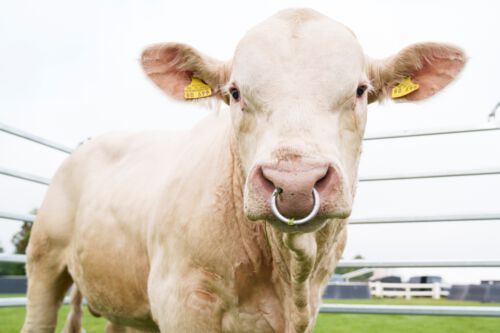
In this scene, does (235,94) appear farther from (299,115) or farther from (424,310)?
(424,310)

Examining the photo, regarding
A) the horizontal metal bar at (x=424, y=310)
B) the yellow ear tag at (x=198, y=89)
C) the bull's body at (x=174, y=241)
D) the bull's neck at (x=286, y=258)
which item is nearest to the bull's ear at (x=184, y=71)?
the yellow ear tag at (x=198, y=89)

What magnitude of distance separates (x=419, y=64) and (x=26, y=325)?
3.02 meters

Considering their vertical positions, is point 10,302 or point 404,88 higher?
point 404,88

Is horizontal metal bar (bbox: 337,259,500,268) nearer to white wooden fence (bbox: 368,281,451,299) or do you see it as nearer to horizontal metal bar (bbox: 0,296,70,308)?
horizontal metal bar (bbox: 0,296,70,308)

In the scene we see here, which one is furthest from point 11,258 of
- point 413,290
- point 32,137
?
point 413,290

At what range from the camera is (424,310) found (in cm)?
422

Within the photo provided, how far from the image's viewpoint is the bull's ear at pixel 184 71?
2.51 meters

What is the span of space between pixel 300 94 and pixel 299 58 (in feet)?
0.62

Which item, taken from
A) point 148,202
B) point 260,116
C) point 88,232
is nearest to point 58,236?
point 88,232

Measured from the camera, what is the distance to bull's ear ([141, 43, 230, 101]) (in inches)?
99.0

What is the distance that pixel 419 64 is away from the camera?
8.30 ft

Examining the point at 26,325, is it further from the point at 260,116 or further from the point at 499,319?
the point at 499,319

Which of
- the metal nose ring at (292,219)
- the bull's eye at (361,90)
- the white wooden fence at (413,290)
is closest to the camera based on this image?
the metal nose ring at (292,219)

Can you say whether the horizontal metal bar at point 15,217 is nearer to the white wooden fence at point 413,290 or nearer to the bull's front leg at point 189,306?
the bull's front leg at point 189,306
